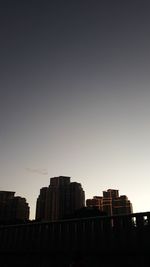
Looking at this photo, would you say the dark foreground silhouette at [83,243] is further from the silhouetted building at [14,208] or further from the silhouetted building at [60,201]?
the silhouetted building at [14,208]

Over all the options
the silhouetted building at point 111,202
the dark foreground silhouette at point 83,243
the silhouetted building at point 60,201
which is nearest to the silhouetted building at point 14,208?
the silhouetted building at point 60,201

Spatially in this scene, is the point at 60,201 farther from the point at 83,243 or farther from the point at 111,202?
the point at 83,243

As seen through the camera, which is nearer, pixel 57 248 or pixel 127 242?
pixel 127 242

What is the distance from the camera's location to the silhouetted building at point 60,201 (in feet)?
328

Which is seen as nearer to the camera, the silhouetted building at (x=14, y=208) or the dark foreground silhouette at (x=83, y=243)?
the dark foreground silhouette at (x=83, y=243)

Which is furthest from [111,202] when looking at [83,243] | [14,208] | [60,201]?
[83,243]

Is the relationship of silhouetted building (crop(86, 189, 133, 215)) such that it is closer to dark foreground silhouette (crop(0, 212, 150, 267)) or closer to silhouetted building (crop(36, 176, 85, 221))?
silhouetted building (crop(36, 176, 85, 221))

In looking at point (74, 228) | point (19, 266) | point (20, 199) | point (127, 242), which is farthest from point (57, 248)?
point (20, 199)

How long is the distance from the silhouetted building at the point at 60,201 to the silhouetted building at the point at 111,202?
1930 centimetres

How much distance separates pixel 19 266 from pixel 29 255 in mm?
1114

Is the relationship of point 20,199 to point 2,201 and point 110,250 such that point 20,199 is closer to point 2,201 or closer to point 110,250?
point 2,201

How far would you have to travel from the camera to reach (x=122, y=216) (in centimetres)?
1496

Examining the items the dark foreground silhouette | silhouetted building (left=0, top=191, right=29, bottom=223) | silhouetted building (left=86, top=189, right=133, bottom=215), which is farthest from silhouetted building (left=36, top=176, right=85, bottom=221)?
the dark foreground silhouette

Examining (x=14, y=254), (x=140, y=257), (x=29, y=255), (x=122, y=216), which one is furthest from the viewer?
(x=14, y=254)
